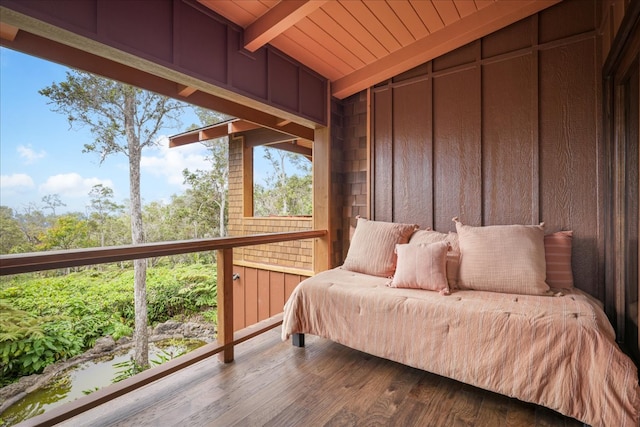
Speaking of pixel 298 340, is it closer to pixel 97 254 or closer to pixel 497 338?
pixel 497 338

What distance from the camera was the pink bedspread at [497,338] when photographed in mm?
1375

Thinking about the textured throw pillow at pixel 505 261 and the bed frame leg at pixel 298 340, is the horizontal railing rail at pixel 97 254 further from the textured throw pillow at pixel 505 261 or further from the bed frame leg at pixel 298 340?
the textured throw pillow at pixel 505 261

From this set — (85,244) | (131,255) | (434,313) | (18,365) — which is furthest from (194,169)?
(434,313)

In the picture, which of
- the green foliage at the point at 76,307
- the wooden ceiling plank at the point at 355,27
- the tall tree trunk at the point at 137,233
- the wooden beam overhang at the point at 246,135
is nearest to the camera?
the wooden ceiling plank at the point at 355,27

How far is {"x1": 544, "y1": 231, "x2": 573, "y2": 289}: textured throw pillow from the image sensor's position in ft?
7.28

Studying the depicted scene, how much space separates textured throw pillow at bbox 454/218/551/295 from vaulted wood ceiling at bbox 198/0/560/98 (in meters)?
1.80

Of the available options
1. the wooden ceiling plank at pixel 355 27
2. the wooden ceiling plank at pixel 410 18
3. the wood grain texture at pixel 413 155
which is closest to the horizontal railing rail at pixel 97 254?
the wood grain texture at pixel 413 155

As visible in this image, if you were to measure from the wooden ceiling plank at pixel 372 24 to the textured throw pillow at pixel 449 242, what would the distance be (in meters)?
1.84

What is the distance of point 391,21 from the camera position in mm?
2611

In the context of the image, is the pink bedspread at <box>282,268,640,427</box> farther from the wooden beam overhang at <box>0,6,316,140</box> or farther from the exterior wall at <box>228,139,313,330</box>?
the exterior wall at <box>228,139,313,330</box>

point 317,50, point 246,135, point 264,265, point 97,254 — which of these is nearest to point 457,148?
point 317,50

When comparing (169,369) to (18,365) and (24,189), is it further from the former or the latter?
(24,189)

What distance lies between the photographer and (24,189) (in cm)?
697

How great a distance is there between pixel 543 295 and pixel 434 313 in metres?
0.82
